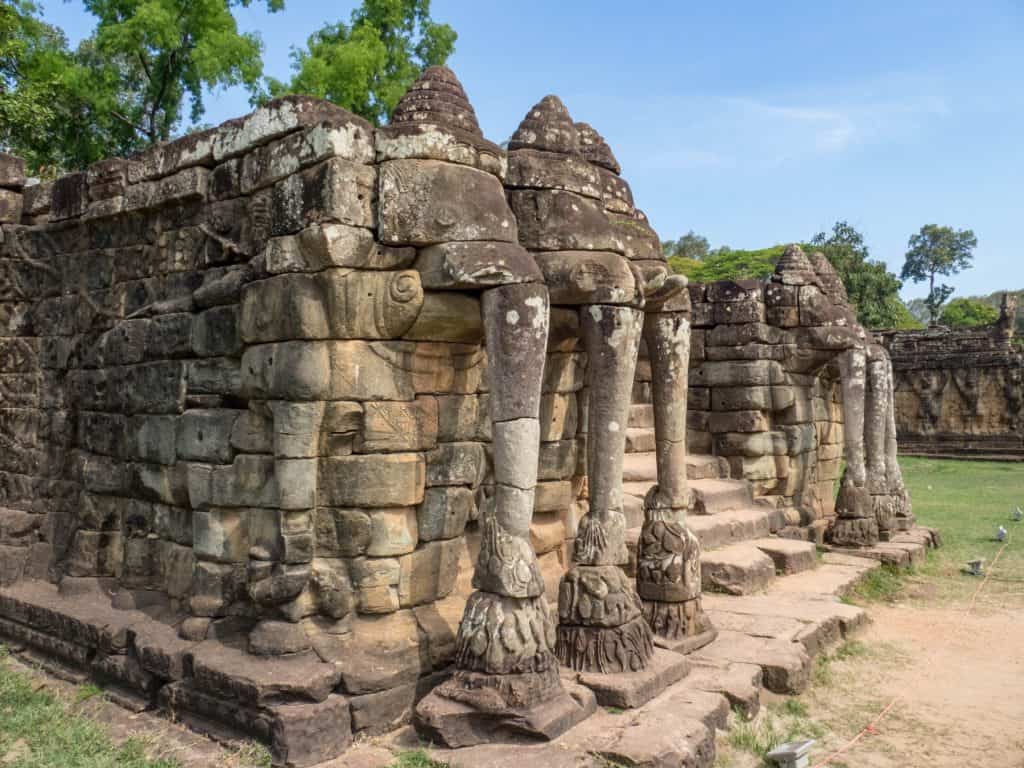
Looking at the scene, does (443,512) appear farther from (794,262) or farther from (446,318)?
(794,262)

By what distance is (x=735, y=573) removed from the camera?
8.00 meters

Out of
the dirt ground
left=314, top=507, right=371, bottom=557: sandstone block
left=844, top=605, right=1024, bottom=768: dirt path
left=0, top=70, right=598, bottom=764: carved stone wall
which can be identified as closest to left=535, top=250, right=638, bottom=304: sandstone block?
left=0, top=70, right=598, bottom=764: carved stone wall

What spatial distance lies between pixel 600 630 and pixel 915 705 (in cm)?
261

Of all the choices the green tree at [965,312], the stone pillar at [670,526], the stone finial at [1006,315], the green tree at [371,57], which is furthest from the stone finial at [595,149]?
the green tree at [965,312]

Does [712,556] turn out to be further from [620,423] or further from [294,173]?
[294,173]

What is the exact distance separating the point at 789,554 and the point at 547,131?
223 inches

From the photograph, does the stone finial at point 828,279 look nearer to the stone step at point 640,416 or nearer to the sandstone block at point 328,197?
the stone step at point 640,416

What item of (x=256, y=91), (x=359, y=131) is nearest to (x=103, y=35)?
(x=256, y=91)

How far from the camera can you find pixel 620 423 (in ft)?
17.1

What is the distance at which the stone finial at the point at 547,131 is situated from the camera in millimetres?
5395

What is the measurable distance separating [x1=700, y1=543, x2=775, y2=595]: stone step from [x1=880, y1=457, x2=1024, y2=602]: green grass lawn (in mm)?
2271

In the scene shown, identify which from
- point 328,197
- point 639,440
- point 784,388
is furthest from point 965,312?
point 328,197

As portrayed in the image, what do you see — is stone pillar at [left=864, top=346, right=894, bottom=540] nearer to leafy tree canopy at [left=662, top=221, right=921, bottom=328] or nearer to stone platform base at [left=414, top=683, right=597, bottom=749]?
stone platform base at [left=414, top=683, right=597, bottom=749]

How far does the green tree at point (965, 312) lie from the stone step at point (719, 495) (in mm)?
47358
